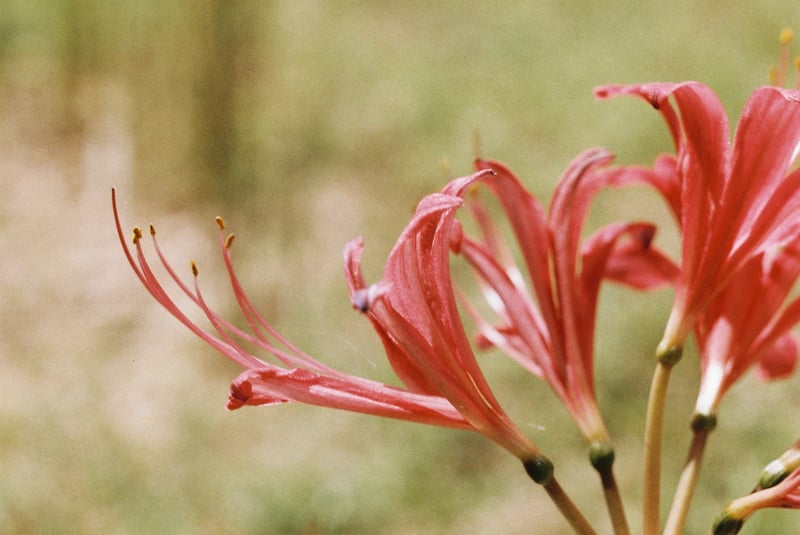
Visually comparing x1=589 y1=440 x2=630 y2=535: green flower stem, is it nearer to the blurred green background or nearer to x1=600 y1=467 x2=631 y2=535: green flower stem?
x1=600 y1=467 x2=631 y2=535: green flower stem

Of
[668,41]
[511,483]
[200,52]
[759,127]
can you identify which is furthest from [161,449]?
[668,41]

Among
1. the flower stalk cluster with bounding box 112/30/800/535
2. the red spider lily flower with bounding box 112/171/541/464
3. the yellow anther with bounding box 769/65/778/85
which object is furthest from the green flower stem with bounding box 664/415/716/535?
the yellow anther with bounding box 769/65/778/85

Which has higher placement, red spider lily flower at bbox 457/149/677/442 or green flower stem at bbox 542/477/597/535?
red spider lily flower at bbox 457/149/677/442

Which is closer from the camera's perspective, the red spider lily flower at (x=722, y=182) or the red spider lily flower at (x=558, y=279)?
the red spider lily flower at (x=722, y=182)

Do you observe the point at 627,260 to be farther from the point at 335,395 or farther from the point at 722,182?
the point at 335,395

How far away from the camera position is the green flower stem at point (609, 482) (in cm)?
93

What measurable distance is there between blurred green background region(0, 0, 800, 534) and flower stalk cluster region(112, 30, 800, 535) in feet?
0.85

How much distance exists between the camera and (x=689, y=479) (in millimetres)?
971

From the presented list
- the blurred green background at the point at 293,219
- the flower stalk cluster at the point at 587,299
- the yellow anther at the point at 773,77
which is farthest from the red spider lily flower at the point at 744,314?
the blurred green background at the point at 293,219

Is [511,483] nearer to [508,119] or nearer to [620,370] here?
[620,370]

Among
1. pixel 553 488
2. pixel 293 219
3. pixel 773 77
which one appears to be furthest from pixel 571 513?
pixel 293 219

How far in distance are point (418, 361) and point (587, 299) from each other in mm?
340

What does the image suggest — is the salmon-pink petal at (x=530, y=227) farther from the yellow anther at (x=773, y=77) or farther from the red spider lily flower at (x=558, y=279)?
the yellow anther at (x=773, y=77)

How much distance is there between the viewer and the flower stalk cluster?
2.90 ft
